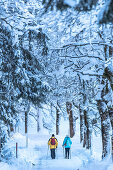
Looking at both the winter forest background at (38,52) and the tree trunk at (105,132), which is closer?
the winter forest background at (38,52)

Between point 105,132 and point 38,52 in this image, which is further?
point 105,132

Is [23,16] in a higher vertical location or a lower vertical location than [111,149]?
higher

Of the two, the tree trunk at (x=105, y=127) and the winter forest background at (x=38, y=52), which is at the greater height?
the winter forest background at (x=38, y=52)

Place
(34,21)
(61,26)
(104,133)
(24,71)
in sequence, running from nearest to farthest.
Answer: (61,26), (34,21), (24,71), (104,133)

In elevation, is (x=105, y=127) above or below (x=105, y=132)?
above

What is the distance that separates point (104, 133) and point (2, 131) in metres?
5.05

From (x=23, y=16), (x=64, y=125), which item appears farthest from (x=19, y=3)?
(x=64, y=125)

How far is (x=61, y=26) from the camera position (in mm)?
9562

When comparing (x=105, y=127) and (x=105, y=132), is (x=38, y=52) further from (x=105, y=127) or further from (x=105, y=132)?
(x=105, y=132)

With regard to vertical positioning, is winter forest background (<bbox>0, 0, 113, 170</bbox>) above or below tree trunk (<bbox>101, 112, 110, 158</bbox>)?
above

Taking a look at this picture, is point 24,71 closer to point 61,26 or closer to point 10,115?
point 10,115

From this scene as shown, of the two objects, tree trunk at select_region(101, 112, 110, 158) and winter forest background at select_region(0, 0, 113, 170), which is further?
tree trunk at select_region(101, 112, 110, 158)

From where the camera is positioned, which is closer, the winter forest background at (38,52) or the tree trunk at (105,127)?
the winter forest background at (38,52)

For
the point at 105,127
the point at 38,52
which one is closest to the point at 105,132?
the point at 105,127
